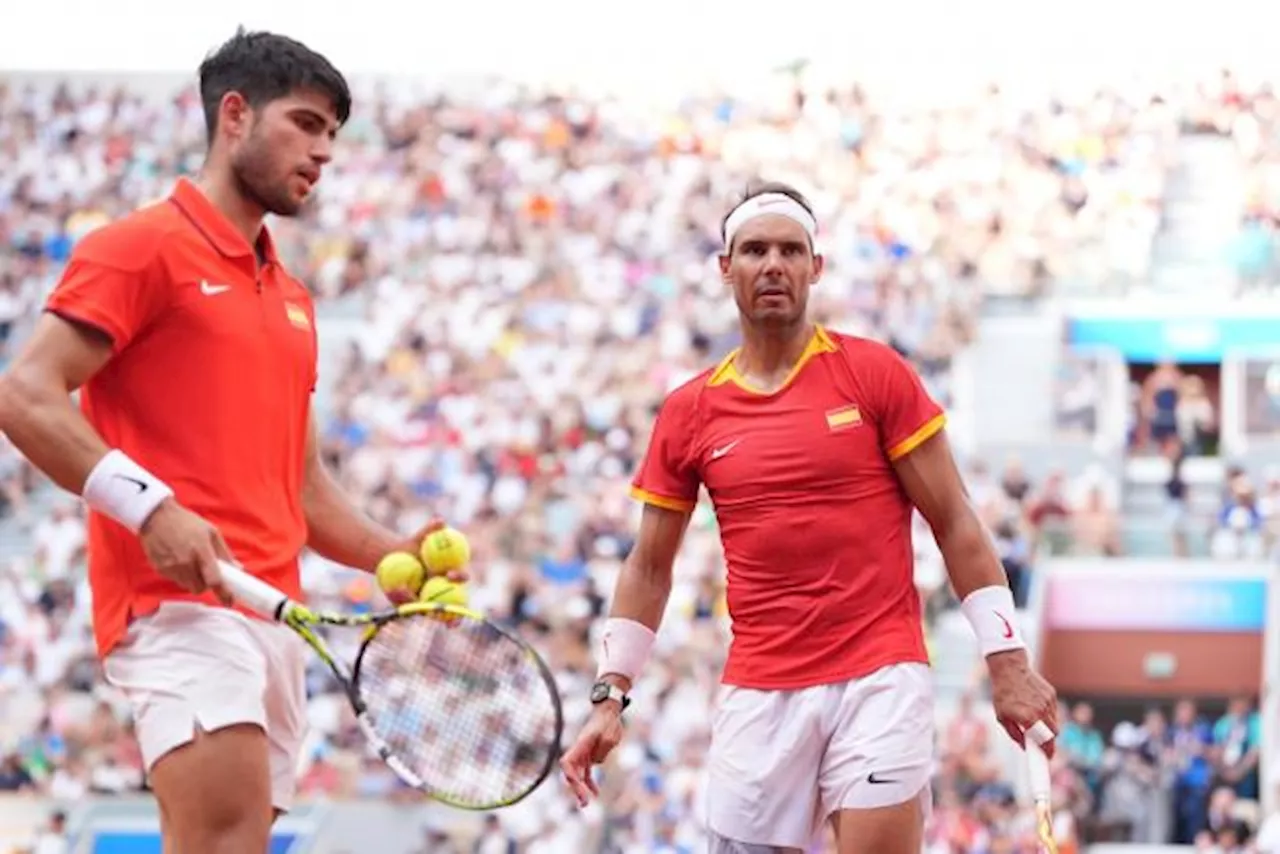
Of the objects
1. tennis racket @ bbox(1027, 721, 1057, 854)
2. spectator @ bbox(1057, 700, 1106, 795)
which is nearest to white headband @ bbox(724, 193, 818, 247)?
tennis racket @ bbox(1027, 721, 1057, 854)

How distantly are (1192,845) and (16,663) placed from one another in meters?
9.28

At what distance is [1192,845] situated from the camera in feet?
56.1

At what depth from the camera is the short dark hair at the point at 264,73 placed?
5.63 m

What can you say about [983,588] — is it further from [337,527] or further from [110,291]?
[110,291]

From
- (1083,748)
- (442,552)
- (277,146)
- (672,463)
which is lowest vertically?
(1083,748)

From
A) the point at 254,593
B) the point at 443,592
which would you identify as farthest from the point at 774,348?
the point at 254,593

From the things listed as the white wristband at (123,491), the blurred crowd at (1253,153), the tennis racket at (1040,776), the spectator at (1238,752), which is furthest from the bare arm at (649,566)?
the blurred crowd at (1253,153)

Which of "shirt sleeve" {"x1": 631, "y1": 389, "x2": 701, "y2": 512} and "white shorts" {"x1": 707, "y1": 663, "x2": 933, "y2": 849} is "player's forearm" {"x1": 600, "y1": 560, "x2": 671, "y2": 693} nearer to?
"shirt sleeve" {"x1": 631, "y1": 389, "x2": 701, "y2": 512}

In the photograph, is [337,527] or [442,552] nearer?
[442,552]

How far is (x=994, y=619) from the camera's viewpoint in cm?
611

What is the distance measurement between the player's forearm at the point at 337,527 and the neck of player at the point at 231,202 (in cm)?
73

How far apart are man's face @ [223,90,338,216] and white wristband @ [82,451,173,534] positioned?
811mm

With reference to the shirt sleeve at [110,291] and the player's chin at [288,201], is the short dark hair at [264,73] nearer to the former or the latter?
the player's chin at [288,201]

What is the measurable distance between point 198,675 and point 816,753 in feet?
5.52
